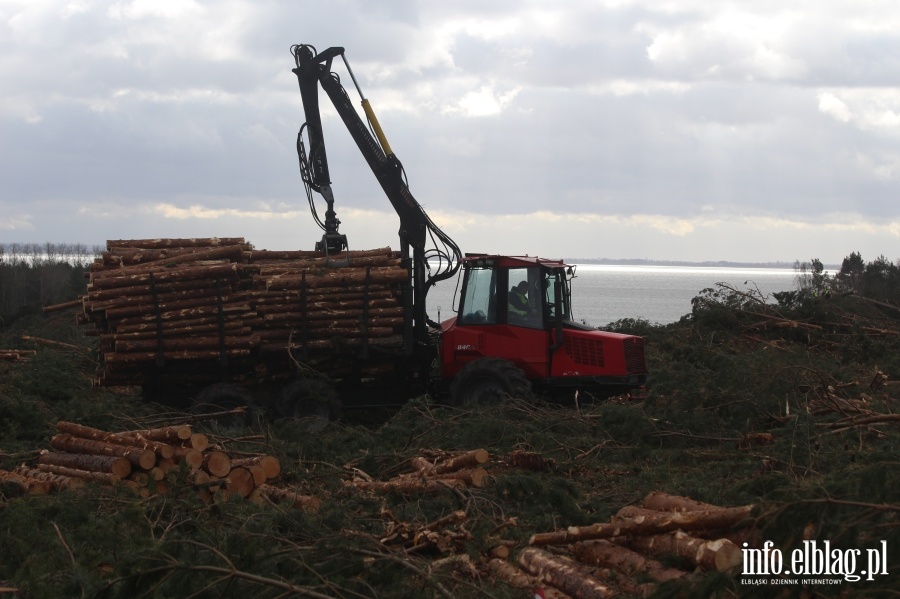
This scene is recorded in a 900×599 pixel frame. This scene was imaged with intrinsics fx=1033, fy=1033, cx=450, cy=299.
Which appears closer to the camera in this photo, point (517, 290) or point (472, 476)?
point (472, 476)

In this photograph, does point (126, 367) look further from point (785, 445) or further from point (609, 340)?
point (785, 445)

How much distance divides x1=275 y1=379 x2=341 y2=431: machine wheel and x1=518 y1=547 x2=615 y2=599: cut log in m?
8.18

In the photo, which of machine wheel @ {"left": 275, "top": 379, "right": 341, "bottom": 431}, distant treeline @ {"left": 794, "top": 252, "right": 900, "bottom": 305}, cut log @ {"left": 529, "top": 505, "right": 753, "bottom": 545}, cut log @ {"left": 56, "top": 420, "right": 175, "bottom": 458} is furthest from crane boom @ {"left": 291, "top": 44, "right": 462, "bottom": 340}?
distant treeline @ {"left": 794, "top": 252, "right": 900, "bottom": 305}

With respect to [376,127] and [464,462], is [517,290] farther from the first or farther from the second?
[464,462]

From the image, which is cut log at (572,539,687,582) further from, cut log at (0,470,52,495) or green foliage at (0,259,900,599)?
cut log at (0,470,52,495)

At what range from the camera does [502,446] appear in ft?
39.4

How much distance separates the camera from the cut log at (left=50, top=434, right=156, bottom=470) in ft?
31.6

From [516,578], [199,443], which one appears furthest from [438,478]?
[516,578]

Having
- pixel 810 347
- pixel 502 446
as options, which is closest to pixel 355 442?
pixel 502 446

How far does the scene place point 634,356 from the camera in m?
15.5

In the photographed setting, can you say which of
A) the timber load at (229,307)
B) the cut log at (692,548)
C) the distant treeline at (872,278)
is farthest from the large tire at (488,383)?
the distant treeline at (872,278)

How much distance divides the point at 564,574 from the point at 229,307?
361 inches

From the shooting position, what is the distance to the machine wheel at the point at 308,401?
15086mm

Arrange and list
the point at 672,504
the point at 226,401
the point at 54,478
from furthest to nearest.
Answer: the point at 226,401 < the point at 54,478 < the point at 672,504
